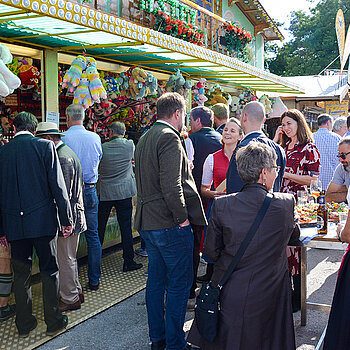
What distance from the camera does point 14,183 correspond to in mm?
3881

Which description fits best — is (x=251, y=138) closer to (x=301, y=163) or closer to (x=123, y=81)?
(x=301, y=163)

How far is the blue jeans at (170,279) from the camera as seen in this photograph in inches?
135

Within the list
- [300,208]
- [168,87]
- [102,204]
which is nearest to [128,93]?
[168,87]

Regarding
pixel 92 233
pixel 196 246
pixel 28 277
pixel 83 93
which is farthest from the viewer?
pixel 83 93

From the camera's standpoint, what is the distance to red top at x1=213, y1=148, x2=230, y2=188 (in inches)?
179

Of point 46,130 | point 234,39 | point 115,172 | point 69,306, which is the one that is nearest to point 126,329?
point 69,306

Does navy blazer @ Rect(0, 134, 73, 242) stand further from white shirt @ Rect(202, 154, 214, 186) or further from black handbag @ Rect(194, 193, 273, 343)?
black handbag @ Rect(194, 193, 273, 343)

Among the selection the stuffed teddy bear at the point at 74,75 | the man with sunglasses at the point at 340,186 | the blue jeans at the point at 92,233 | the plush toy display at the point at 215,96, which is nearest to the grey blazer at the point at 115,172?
the blue jeans at the point at 92,233

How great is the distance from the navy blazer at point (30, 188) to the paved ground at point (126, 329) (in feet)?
3.31

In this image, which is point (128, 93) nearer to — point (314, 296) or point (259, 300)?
point (314, 296)

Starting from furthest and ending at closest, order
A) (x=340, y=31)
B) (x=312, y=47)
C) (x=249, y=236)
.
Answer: (x=312, y=47), (x=340, y=31), (x=249, y=236)

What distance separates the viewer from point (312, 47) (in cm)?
4316

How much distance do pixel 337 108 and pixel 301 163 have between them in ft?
50.1

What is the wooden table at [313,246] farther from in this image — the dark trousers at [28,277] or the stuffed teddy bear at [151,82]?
the stuffed teddy bear at [151,82]
